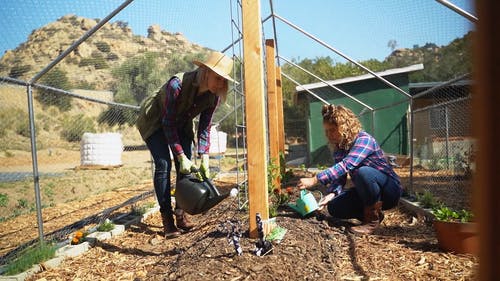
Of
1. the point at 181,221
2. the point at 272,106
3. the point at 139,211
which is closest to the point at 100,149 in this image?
the point at 139,211

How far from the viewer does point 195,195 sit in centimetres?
293

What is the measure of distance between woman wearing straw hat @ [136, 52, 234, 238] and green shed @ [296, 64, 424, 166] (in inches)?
342

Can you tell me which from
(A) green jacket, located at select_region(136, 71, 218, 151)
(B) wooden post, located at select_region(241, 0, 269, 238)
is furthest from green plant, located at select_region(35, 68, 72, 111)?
(B) wooden post, located at select_region(241, 0, 269, 238)

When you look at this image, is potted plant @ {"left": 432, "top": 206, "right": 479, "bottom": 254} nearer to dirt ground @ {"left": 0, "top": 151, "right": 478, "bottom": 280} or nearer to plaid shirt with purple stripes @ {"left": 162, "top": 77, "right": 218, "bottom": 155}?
dirt ground @ {"left": 0, "top": 151, "right": 478, "bottom": 280}

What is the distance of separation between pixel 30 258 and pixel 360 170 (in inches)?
104

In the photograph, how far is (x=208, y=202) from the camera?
117 inches

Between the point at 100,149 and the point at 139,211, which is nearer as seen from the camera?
the point at 139,211

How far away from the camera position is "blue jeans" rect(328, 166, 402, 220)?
10.3 ft

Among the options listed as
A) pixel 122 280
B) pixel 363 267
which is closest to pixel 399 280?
pixel 363 267

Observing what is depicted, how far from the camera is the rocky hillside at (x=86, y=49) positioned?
4289 mm

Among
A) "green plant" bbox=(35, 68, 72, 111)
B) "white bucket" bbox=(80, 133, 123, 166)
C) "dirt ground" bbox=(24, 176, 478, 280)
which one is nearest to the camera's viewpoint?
"dirt ground" bbox=(24, 176, 478, 280)

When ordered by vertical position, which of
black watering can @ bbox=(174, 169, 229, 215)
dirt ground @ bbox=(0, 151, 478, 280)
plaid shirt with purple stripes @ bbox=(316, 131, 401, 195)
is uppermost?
plaid shirt with purple stripes @ bbox=(316, 131, 401, 195)

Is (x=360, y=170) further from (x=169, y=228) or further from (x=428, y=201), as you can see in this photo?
(x=169, y=228)

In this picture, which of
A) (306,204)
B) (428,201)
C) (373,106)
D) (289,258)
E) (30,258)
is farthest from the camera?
(373,106)
